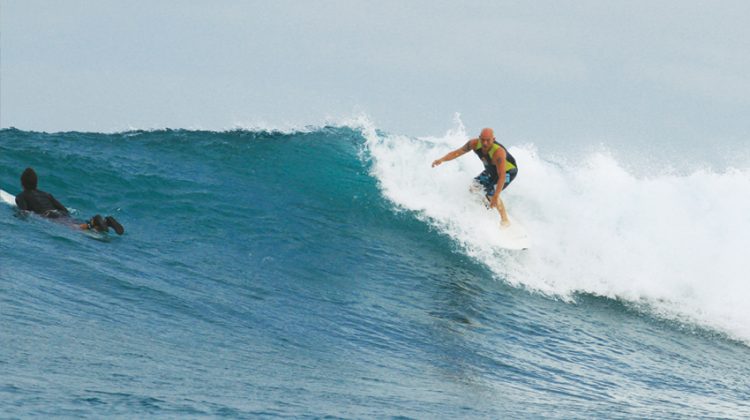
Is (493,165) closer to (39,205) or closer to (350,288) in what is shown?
(350,288)

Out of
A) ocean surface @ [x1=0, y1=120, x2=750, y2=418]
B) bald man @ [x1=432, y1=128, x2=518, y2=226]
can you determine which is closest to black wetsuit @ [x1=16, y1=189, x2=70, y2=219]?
ocean surface @ [x1=0, y1=120, x2=750, y2=418]

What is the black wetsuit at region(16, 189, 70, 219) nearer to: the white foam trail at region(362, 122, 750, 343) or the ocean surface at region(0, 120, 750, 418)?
the ocean surface at region(0, 120, 750, 418)

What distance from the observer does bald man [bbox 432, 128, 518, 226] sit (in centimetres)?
1304

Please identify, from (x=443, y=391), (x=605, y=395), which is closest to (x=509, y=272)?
(x=605, y=395)

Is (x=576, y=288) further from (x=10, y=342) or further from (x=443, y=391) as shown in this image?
(x=10, y=342)

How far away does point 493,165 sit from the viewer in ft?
43.5

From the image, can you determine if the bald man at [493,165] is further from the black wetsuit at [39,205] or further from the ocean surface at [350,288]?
the black wetsuit at [39,205]

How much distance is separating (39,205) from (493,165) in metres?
6.91

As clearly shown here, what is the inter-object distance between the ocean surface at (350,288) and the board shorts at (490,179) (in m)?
0.52

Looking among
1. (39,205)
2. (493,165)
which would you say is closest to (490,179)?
(493,165)

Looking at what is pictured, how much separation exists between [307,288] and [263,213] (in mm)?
3606

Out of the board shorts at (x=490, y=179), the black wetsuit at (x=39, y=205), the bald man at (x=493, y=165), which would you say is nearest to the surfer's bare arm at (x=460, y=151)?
the bald man at (x=493, y=165)

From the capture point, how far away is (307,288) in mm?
10320

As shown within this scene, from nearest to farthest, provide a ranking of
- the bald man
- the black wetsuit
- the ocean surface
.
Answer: the ocean surface, the black wetsuit, the bald man
